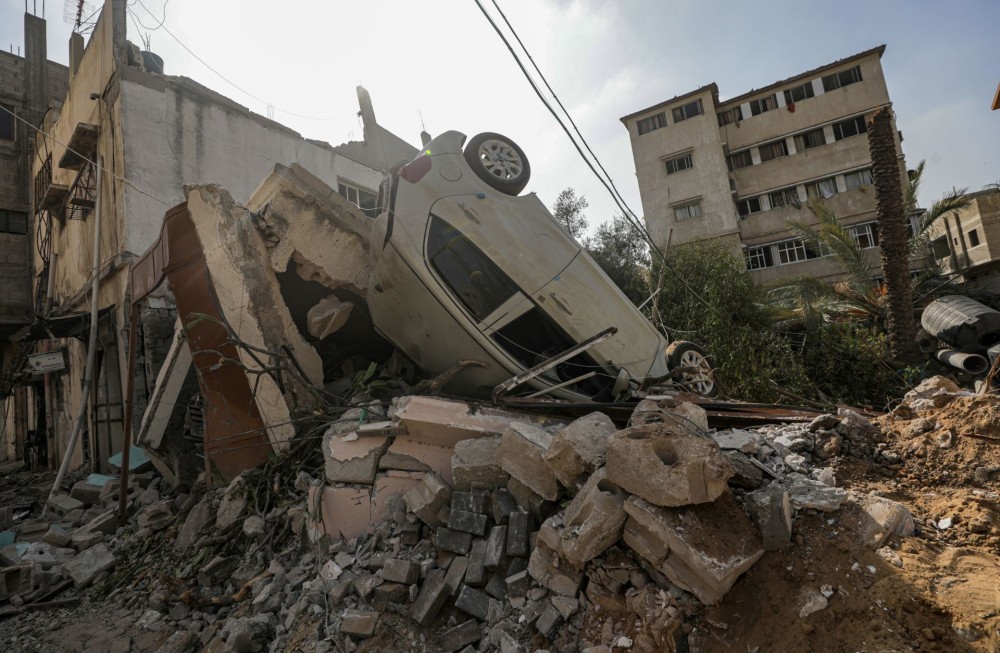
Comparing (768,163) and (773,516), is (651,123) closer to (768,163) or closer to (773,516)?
(768,163)

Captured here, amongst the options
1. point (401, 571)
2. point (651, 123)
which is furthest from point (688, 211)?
point (401, 571)

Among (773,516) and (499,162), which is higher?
(499,162)

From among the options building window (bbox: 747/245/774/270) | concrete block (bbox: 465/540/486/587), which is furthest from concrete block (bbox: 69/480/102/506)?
building window (bbox: 747/245/774/270)

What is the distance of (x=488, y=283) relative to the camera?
520cm

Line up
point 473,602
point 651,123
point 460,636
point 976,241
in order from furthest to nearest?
point 651,123 < point 976,241 < point 473,602 < point 460,636

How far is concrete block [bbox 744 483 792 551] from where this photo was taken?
2.38m

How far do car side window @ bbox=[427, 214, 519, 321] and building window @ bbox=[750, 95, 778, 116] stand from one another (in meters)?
22.4

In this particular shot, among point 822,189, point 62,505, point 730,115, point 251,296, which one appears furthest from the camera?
point 730,115

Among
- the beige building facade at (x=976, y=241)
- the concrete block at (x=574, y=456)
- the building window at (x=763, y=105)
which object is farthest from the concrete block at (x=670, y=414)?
the building window at (x=763, y=105)

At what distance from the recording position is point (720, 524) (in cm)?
246

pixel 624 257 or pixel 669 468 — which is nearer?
pixel 669 468

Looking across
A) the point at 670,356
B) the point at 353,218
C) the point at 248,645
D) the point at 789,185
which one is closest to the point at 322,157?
the point at 353,218

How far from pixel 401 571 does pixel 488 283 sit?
9.66 feet

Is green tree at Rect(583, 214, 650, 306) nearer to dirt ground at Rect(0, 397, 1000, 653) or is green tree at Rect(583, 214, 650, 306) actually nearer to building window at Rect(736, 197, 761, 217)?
building window at Rect(736, 197, 761, 217)
